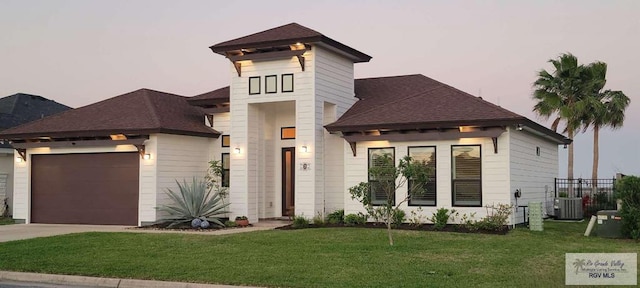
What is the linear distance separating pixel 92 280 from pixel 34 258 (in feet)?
8.96

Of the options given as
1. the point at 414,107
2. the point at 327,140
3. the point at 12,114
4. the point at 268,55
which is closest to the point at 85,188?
Answer: the point at 268,55

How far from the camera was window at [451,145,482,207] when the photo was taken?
1908cm

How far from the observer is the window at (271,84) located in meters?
21.5

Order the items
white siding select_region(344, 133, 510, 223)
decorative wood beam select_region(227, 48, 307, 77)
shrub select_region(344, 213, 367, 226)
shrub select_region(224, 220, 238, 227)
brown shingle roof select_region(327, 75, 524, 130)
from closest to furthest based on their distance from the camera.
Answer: white siding select_region(344, 133, 510, 223) → brown shingle roof select_region(327, 75, 524, 130) → shrub select_region(344, 213, 367, 226) → decorative wood beam select_region(227, 48, 307, 77) → shrub select_region(224, 220, 238, 227)

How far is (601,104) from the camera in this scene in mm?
29812

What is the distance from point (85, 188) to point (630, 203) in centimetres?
1647

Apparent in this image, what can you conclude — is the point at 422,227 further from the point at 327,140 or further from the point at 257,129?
the point at 257,129

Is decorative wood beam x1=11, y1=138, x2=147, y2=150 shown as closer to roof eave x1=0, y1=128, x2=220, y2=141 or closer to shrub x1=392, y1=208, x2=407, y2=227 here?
roof eave x1=0, y1=128, x2=220, y2=141

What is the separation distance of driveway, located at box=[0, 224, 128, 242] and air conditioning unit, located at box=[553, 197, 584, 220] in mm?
14451

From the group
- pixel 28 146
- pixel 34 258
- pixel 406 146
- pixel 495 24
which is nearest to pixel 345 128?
pixel 406 146

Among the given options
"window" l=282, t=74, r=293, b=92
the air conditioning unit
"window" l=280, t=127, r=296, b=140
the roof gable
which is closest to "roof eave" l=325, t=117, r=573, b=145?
"window" l=282, t=74, r=293, b=92

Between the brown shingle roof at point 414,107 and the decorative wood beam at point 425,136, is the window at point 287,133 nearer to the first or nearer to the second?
the brown shingle roof at point 414,107

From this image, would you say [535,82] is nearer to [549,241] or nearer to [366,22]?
[366,22]

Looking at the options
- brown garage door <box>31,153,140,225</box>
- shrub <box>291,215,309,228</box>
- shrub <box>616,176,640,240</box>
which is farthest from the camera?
brown garage door <box>31,153,140,225</box>
